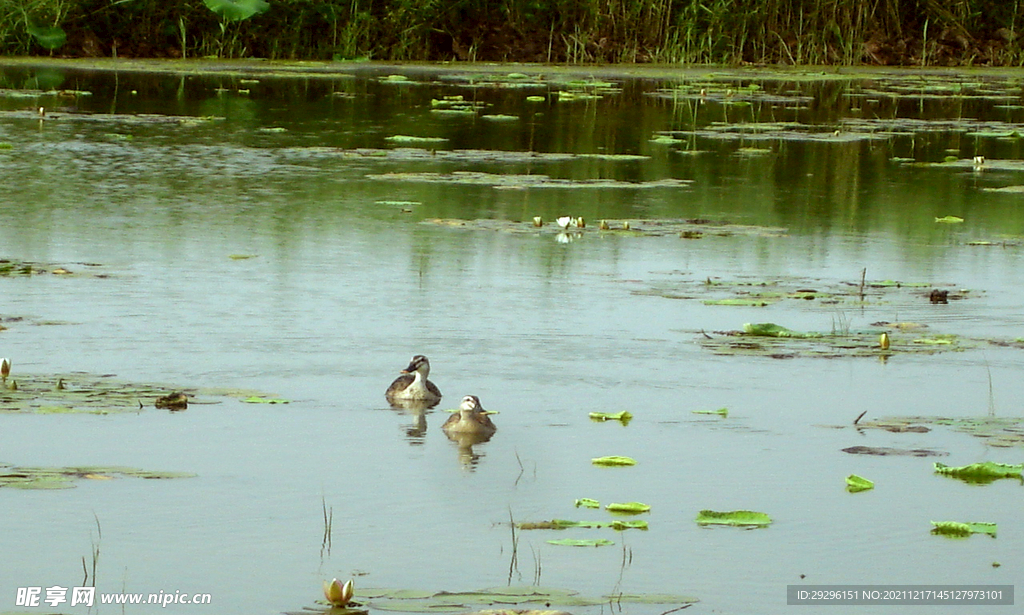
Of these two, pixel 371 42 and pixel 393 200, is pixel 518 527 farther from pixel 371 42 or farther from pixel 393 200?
pixel 371 42

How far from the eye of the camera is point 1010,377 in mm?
6492

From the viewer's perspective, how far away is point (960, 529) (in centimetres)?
464

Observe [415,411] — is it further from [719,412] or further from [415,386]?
[719,412]

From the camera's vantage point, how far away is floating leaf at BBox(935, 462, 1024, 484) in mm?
5121

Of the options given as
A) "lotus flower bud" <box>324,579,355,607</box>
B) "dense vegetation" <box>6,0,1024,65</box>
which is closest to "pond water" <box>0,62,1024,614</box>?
"lotus flower bud" <box>324,579,355,607</box>

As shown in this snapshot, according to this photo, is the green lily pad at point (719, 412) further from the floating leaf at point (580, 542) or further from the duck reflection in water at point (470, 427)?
the floating leaf at point (580, 542)

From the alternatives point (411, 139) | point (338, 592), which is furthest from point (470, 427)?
point (411, 139)

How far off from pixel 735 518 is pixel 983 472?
0.90 metres

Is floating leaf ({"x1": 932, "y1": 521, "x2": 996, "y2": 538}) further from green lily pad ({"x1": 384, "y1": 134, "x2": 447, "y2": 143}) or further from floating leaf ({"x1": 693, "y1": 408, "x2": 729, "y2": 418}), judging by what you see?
green lily pad ({"x1": 384, "y1": 134, "x2": 447, "y2": 143})

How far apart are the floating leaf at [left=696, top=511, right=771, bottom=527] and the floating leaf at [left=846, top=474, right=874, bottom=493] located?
42cm

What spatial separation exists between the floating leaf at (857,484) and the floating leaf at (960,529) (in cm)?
36

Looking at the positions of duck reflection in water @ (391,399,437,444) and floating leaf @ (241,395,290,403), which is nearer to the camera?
duck reflection in water @ (391,399,437,444)

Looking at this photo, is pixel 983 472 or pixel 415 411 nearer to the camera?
pixel 983 472

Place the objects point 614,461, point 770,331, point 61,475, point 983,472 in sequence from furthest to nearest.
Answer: point 770,331 < point 614,461 < point 983,472 < point 61,475
